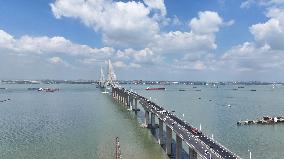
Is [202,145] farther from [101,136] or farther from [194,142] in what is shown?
[101,136]

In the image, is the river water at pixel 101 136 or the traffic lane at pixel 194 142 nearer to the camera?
the traffic lane at pixel 194 142

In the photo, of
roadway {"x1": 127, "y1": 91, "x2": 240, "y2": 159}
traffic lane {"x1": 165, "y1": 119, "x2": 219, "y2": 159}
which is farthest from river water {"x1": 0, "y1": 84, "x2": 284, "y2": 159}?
roadway {"x1": 127, "y1": 91, "x2": 240, "y2": 159}

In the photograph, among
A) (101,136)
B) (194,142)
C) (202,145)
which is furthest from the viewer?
(101,136)

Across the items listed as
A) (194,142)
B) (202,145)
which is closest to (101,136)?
(194,142)

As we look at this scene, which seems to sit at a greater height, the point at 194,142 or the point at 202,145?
the point at 194,142

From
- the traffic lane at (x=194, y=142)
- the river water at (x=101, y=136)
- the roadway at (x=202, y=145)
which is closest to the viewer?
the traffic lane at (x=194, y=142)

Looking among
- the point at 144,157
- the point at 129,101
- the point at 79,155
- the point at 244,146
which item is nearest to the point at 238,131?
the point at 244,146

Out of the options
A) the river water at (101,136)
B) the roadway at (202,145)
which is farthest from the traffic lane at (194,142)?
the river water at (101,136)

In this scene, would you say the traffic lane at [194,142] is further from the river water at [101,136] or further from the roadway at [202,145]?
the river water at [101,136]

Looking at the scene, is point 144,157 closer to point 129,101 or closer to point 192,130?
point 192,130

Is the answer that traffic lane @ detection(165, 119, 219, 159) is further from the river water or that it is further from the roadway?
the river water

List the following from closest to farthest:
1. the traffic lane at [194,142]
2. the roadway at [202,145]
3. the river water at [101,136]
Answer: the traffic lane at [194,142] → the roadway at [202,145] → the river water at [101,136]
